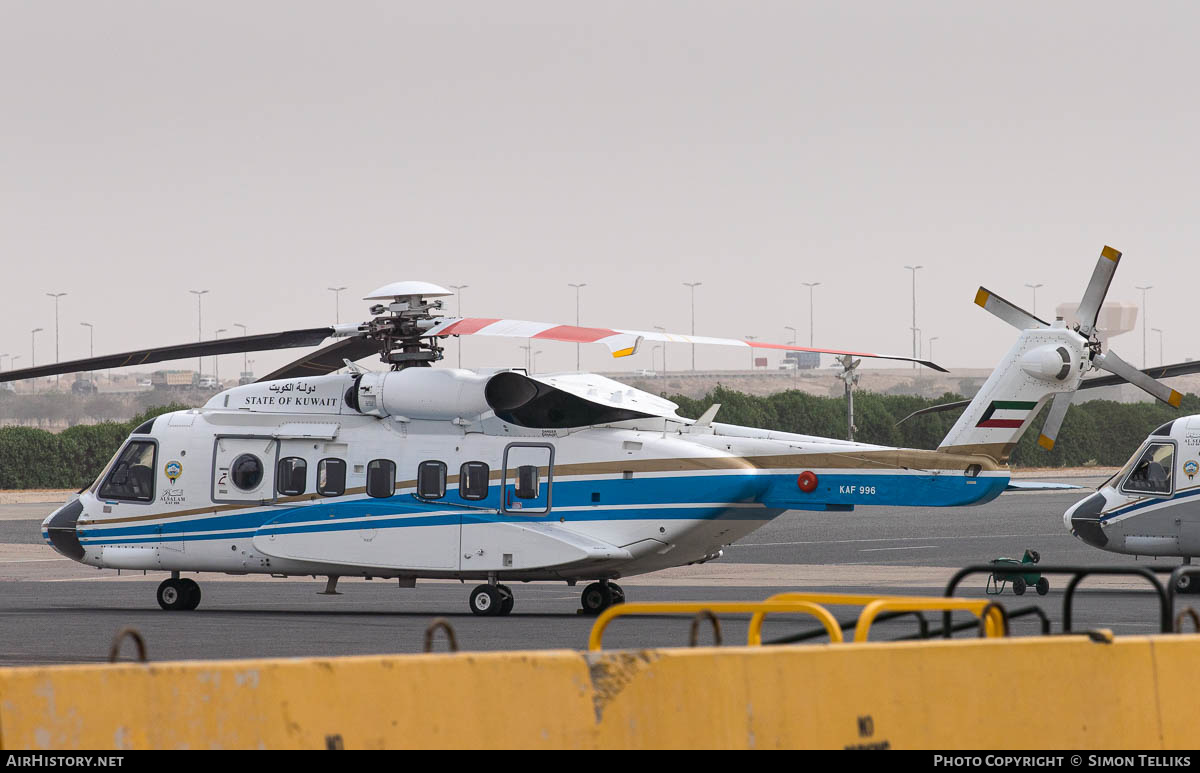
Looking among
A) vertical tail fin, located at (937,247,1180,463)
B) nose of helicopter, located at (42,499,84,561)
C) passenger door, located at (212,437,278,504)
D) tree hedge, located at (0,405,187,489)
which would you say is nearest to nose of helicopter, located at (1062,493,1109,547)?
vertical tail fin, located at (937,247,1180,463)

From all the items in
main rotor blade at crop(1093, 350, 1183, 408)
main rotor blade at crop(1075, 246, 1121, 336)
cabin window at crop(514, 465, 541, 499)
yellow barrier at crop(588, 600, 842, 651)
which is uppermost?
main rotor blade at crop(1075, 246, 1121, 336)

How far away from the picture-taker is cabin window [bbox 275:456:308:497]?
2045cm

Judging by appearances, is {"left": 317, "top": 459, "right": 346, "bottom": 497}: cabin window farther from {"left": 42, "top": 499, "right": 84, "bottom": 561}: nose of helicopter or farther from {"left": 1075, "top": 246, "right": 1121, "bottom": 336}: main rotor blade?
{"left": 1075, "top": 246, "right": 1121, "bottom": 336}: main rotor blade

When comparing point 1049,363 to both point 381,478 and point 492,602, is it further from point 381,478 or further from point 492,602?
point 381,478

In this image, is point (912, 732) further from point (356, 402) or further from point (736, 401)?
point (736, 401)

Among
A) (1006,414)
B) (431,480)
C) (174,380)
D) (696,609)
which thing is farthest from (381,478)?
(174,380)

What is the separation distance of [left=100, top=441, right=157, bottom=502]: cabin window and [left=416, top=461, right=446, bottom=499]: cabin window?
13.0ft

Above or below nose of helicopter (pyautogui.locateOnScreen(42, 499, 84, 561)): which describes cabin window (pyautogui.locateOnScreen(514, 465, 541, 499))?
above

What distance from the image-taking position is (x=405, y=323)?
19.2 metres

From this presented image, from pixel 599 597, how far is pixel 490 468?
2120 mm

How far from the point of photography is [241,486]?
68.0 feet

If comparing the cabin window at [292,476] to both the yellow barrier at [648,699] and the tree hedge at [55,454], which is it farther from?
the tree hedge at [55,454]

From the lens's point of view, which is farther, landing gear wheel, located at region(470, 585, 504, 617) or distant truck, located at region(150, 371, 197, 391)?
distant truck, located at region(150, 371, 197, 391)
